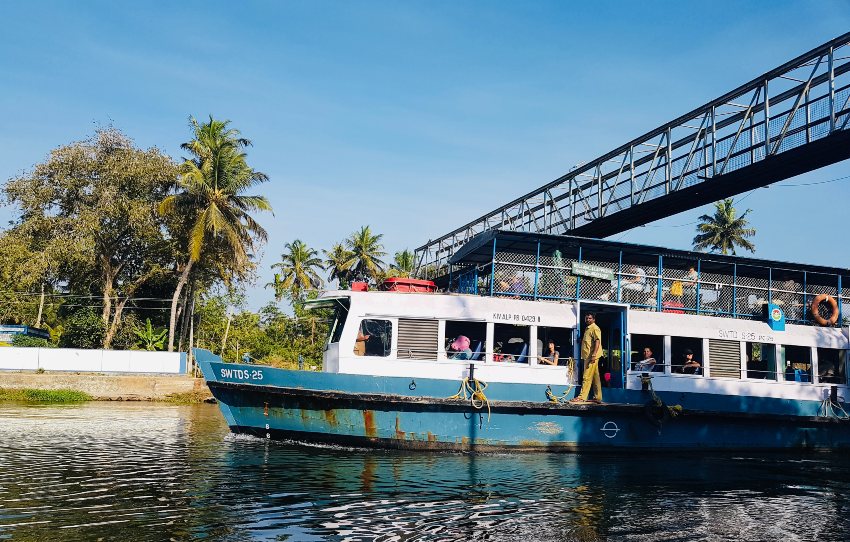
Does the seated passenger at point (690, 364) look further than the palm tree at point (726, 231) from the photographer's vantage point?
No

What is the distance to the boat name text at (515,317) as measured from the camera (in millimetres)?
13352

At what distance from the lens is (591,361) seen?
1326 centimetres

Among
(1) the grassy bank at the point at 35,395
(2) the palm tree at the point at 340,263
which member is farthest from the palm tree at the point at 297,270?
(1) the grassy bank at the point at 35,395

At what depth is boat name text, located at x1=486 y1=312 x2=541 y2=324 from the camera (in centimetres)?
1335

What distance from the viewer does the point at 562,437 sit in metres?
13.0

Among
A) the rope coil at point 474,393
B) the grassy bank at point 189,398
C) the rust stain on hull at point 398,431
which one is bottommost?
the grassy bank at point 189,398

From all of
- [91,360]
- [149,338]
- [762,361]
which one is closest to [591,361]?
[762,361]

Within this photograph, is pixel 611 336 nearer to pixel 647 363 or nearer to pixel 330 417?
pixel 647 363

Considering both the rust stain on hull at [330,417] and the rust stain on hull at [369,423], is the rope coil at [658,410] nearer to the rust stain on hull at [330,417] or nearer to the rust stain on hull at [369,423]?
the rust stain on hull at [369,423]

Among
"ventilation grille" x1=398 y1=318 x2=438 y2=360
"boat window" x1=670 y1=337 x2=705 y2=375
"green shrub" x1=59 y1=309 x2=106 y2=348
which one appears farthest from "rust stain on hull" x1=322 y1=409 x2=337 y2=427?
"green shrub" x1=59 y1=309 x2=106 y2=348

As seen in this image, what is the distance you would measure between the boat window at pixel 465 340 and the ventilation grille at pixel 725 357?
17.0ft

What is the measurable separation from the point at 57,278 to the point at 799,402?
31922mm

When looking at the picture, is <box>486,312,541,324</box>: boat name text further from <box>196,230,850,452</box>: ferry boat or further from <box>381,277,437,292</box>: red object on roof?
<box>381,277,437,292</box>: red object on roof

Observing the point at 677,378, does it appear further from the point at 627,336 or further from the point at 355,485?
the point at 355,485
